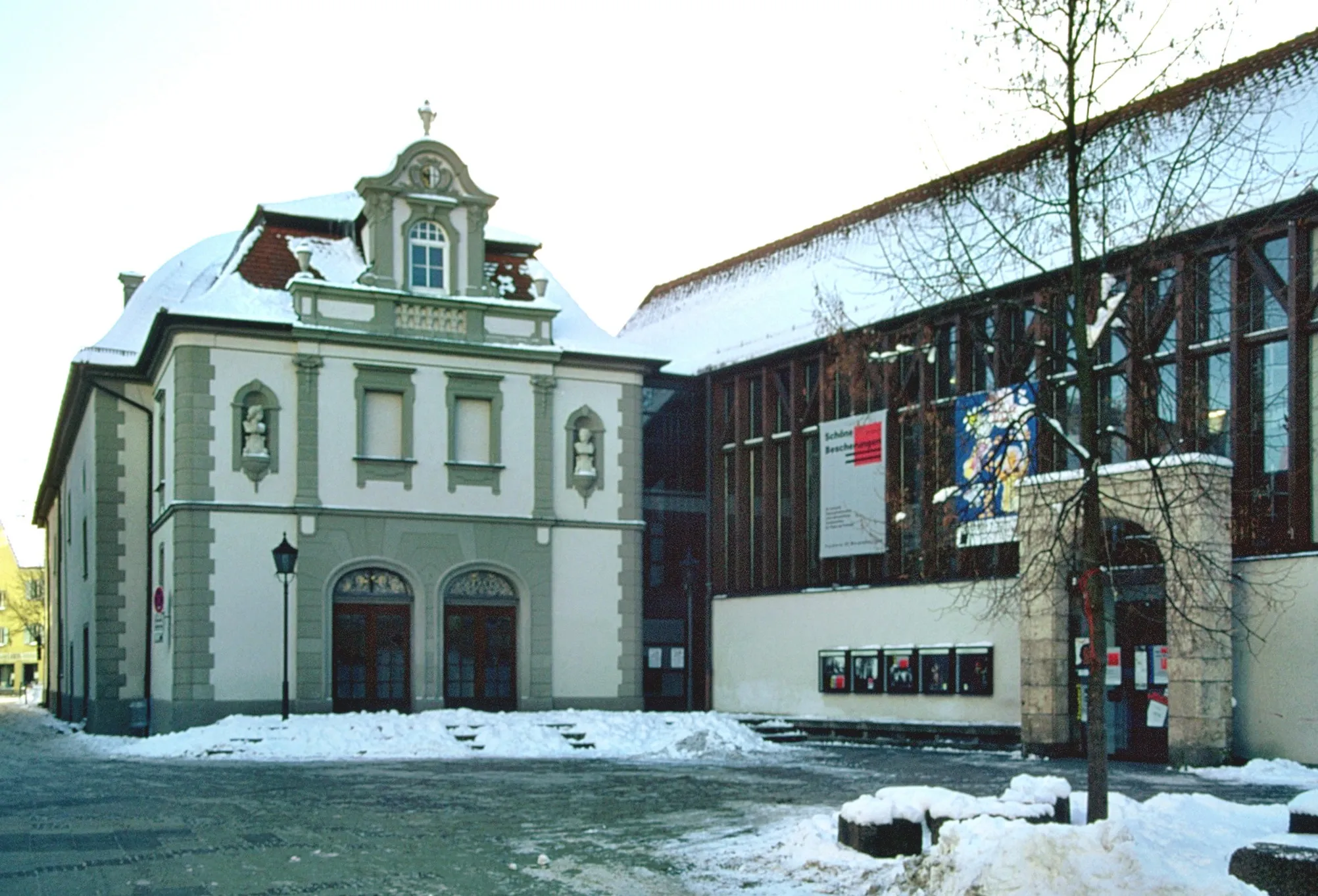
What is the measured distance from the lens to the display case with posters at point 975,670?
28125 mm

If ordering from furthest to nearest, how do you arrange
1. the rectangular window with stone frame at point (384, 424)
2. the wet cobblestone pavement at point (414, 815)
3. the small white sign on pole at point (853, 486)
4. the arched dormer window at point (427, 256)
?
the arched dormer window at point (427, 256) < the rectangular window with stone frame at point (384, 424) < the small white sign on pole at point (853, 486) < the wet cobblestone pavement at point (414, 815)

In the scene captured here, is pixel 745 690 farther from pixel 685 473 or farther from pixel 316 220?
pixel 316 220

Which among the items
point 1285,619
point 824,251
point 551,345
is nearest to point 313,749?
point 551,345

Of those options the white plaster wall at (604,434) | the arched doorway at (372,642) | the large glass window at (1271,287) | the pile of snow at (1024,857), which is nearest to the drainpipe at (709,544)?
the white plaster wall at (604,434)

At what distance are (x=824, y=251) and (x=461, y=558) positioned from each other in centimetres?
1202

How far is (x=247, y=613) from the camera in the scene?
3098cm

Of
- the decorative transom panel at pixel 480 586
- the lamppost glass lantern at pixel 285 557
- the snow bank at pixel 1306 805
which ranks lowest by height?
the snow bank at pixel 1306 805

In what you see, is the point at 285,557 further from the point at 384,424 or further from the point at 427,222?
the point at 427,222

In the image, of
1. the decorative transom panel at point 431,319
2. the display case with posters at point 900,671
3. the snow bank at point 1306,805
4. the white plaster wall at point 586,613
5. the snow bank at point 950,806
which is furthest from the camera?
the white plaster wall at point 586,613

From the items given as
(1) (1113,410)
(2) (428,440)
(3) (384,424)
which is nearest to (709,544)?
(2) (428,440)

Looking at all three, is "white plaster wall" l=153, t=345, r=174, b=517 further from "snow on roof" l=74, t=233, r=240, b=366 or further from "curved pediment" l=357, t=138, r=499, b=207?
"curved pediment" l=357, t=138, r=499, b=207

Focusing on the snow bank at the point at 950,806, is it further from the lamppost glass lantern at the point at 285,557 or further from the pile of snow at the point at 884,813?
the lamppost glass lantern at the point at 285,557

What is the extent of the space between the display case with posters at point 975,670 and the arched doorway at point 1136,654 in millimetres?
3431

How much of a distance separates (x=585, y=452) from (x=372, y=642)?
6.52 meters
